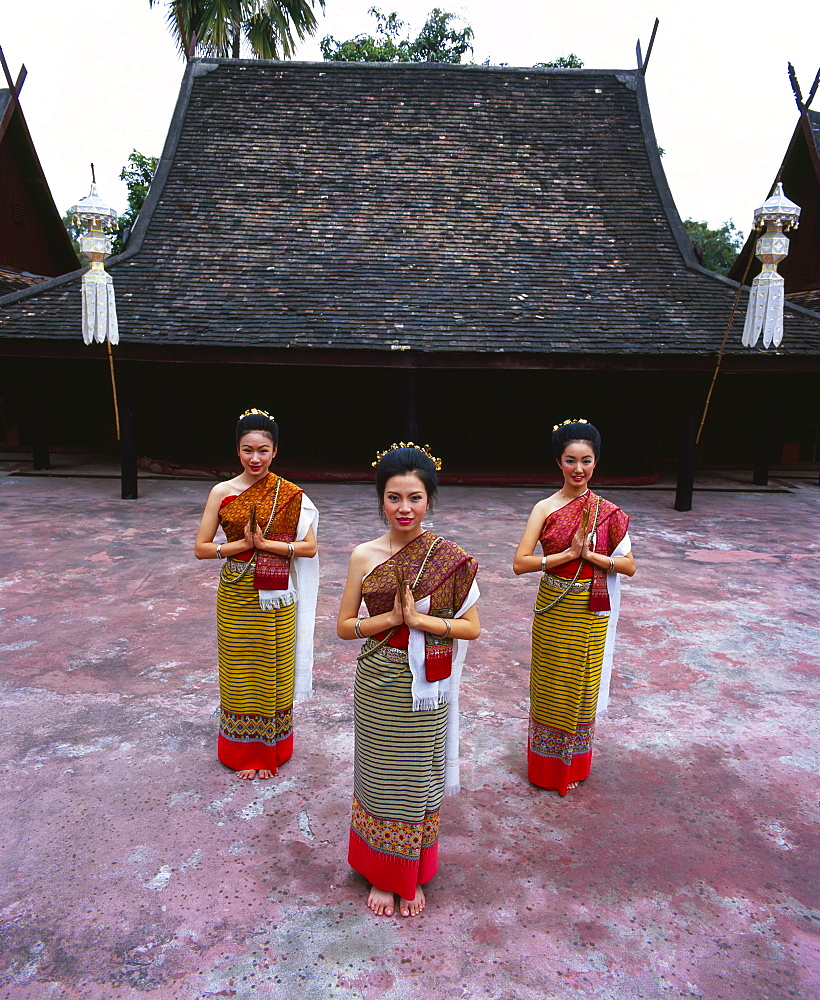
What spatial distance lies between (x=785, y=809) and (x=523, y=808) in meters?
1.27

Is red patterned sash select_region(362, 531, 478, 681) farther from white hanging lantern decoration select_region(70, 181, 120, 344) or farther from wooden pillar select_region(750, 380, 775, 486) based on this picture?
wooden pillar select_region(750, 380, 775, 486)

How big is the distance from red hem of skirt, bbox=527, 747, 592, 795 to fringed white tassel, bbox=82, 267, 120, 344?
763 centimetres

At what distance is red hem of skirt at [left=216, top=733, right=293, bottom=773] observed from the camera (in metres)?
3.64

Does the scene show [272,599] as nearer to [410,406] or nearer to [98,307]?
[98,307]

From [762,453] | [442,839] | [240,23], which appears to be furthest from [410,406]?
[240,23]

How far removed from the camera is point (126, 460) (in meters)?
10.7

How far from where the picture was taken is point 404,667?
105 inches

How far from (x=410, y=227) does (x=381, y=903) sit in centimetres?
1166

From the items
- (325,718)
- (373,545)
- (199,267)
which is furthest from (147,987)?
(199,267)

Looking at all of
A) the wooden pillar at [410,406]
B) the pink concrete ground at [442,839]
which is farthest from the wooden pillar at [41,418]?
the pink concrete ground at [442,839]

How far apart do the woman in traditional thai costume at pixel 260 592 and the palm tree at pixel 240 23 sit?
22501 millimetres

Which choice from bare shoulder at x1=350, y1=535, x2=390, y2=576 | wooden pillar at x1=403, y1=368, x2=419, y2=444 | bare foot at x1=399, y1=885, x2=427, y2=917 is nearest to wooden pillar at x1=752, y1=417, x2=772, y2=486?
wooden pillar at x1=403, y1=368, x2=419, y2=444

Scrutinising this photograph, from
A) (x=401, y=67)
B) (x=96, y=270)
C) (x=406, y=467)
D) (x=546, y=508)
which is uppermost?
(x=401, y=67)

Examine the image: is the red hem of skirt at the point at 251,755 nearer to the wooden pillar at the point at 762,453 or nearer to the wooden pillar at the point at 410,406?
the wooden pillar at the point at 410,406
